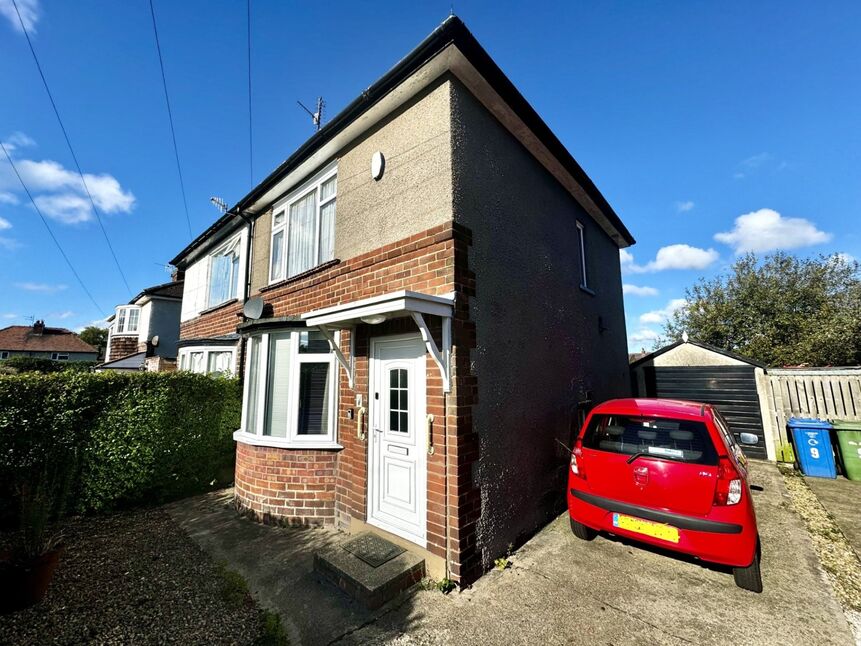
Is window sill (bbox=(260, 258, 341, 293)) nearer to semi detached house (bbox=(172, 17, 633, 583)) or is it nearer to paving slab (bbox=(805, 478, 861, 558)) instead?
semi detached house (bbox=(172, 17, 633, 583))

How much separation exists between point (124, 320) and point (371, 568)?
938 inches

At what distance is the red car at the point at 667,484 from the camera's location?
3303mm

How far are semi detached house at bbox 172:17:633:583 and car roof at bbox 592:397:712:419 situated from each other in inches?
42.0

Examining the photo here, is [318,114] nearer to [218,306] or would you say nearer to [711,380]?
[218,306]

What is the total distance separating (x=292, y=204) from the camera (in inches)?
278

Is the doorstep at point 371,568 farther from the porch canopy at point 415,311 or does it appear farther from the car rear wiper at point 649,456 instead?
the car rear wiper at point 649,456

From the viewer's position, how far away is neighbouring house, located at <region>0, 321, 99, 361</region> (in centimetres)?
4112

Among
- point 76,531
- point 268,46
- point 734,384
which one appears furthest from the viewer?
point 734,384

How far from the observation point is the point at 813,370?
812 centimetres

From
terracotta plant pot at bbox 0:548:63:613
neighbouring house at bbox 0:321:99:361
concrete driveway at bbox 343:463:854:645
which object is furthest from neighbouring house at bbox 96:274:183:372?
neighbouring house at bbox 0:321:99:361

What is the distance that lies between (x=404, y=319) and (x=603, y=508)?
3115mm

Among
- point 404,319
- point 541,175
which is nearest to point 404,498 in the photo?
point 404,319

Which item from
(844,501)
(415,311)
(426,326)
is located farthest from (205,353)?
(844,501)

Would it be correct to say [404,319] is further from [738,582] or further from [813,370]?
[813,370]
